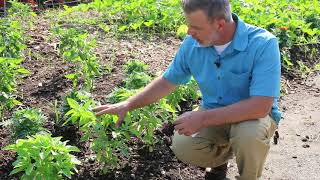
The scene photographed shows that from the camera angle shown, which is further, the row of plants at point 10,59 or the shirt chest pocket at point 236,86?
the row of plants at point 10,59

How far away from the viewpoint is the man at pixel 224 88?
3.11 metres

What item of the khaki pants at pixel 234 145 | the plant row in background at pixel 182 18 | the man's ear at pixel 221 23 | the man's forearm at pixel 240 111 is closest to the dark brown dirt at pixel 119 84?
the plant row in background at pixel 182 18

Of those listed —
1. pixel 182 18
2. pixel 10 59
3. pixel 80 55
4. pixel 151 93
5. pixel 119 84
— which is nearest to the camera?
pixel 151 93

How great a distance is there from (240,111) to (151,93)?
632 millimetres

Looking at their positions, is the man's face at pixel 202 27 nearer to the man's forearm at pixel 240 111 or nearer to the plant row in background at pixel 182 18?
the man's forearm at pixel 240 111

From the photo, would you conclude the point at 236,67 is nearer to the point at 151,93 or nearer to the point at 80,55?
the point at 151,93

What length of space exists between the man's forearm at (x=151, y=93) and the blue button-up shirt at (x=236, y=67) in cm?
5

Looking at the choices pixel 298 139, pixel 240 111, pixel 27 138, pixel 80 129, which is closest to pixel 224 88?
pixel 240 111

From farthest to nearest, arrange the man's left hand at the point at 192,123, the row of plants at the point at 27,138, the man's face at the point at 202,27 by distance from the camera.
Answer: the man's left hand at the point at 192,123, the man's face at the point at 202,27, the row of plants at the point at 27,138

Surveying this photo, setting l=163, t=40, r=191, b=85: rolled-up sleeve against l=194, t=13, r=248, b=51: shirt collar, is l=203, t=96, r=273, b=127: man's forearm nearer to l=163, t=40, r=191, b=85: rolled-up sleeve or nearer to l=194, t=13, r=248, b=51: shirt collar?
l=194, t=13, r=248, b=51: shirt collar

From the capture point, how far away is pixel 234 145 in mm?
3318

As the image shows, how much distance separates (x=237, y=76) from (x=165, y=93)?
1.68ft

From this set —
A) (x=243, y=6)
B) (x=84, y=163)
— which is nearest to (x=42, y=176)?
(x=84, y=163)

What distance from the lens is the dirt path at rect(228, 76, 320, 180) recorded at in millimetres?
4020
